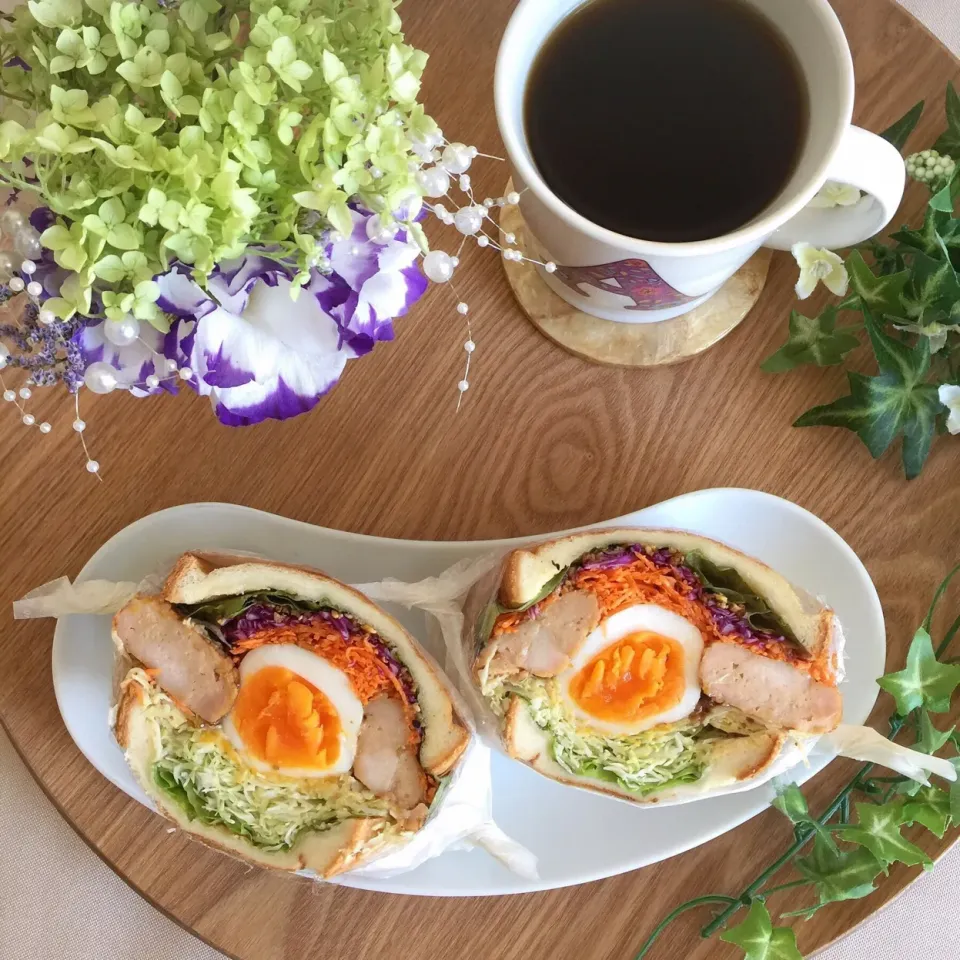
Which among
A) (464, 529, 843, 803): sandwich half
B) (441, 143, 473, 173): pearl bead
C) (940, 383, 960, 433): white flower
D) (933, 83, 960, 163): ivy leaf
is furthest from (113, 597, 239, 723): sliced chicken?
(933, 83, 960, 163): ivy leaf

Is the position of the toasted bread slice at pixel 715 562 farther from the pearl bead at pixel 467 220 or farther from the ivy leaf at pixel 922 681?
the pearl bead at pixel 467 220

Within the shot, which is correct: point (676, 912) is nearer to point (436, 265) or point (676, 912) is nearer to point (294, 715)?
point (294, 715)

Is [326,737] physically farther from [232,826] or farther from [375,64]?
[375,64]

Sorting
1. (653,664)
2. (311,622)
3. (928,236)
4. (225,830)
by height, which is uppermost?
(928,236)

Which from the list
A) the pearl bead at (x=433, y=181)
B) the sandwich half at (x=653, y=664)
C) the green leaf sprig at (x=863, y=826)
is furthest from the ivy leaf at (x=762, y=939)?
the pearl bead at (x=433, y=181)

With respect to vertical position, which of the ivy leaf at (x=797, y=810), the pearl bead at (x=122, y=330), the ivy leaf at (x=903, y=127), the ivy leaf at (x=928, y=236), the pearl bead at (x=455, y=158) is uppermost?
the ivy leaf at (x=903, y=127)

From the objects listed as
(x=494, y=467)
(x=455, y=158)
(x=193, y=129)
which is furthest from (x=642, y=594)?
(x=193, y=129)
